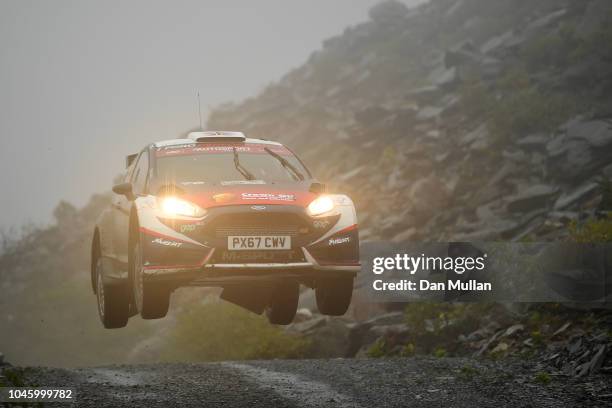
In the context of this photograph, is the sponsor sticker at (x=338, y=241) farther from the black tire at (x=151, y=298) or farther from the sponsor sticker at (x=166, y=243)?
the black tire at (x=151, y=298)

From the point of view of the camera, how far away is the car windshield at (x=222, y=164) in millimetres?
8742

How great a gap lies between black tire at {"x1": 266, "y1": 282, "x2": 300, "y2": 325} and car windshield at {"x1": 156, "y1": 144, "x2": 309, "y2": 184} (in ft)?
3.62

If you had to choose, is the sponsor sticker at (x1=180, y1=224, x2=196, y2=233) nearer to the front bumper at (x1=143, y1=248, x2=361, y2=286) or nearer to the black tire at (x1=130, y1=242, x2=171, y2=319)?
the front bumper at (x1=143, y1=248, x2=361, y2=286)

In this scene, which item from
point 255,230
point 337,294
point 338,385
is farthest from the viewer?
point 338,385

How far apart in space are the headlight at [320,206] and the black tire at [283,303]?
34.2 inches

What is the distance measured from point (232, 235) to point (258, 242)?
242mm

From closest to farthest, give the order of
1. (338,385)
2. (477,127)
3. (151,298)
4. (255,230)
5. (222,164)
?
(151,298)
(255,230)
(222,164)
(338,385)
(477,127)

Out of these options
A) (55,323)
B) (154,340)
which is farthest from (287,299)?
(55,323)

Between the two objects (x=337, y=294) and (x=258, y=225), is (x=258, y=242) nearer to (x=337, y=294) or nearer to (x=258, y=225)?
(x=258, y=225)

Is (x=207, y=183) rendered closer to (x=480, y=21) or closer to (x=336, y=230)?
(x=336, y=230)

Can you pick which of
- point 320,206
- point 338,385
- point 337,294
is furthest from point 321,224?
point 338,385

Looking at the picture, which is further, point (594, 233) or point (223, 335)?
point (223, 335)

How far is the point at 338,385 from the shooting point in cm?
1617

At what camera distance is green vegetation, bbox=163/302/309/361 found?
51.7 meters
